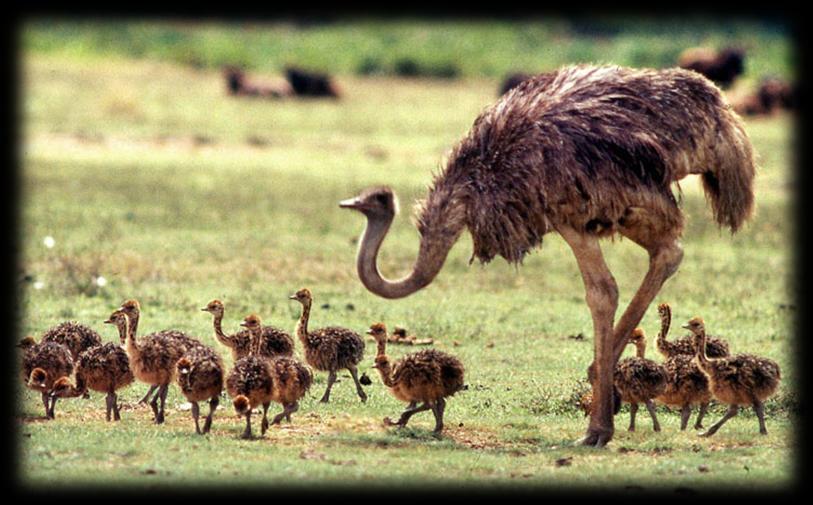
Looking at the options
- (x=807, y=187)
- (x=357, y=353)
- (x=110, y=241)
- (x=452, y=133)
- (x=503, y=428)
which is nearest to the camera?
(x=503, y=428)

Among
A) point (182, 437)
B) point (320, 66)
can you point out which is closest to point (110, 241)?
point (182, 437)

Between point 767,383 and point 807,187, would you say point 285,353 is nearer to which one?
point 767,383

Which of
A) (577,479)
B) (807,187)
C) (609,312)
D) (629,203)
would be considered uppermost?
(807,187)

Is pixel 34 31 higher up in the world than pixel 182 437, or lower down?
higher up

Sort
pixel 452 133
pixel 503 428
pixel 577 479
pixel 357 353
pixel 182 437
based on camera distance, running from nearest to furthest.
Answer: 1. pixel 577 479
2. pixel 182 437
3. pixel 503 428
4. pixel 357 353
5. pixel 452 133

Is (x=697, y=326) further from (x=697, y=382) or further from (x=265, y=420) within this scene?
(x=265, y=420)

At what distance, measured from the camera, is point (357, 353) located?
35.3 feet

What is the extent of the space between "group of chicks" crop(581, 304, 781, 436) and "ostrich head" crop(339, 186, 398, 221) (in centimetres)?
177

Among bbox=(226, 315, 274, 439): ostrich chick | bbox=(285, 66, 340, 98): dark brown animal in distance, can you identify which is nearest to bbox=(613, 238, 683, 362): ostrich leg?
bbox=(226, 315, 274, 439): ostrich chick

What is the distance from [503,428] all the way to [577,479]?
5.03 ft

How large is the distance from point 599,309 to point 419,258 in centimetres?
113

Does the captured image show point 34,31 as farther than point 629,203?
Yes

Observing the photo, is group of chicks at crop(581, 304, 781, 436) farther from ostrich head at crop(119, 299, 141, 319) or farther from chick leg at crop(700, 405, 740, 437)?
ostrich head at crop(119, 299, 141, 319)

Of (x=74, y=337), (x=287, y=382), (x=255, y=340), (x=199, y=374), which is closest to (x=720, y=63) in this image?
(x=255, y=340)
